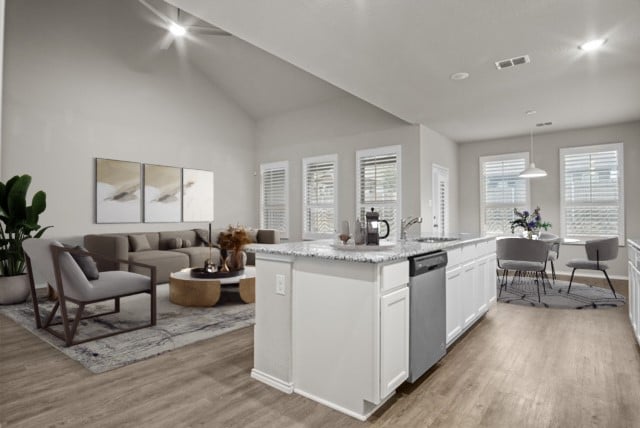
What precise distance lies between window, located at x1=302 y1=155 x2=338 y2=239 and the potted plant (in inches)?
170

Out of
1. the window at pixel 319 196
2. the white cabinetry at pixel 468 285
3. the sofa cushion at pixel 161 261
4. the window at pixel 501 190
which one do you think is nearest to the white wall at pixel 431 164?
the window at pixel 501 190

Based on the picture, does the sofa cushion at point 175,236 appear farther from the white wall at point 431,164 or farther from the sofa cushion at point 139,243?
the white wall at point 431,164

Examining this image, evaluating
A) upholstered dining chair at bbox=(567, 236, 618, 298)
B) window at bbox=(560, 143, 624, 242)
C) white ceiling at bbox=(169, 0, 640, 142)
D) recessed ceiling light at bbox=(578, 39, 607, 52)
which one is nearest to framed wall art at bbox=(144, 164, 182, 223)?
white ceiling at bbox=(169, 0, 640, 142)

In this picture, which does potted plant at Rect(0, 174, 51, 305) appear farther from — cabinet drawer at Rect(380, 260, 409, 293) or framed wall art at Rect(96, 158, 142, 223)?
cabinet drawer at Rect(380, 260, 409, 293)

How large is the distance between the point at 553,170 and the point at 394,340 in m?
6.15

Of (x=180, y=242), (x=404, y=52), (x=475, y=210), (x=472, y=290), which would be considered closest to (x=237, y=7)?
(x=404, y=52)

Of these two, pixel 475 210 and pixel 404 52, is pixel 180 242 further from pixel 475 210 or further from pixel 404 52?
pixel 475 210

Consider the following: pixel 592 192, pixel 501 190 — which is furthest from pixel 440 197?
pixel 592 192

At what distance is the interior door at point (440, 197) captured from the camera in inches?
257

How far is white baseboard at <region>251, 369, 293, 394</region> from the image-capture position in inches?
92.0

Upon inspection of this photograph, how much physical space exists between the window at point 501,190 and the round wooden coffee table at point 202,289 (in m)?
5.24

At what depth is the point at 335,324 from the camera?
2172 mm

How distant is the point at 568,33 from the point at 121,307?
522cm

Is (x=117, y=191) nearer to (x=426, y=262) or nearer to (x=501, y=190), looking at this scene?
(x=426, y=262)
